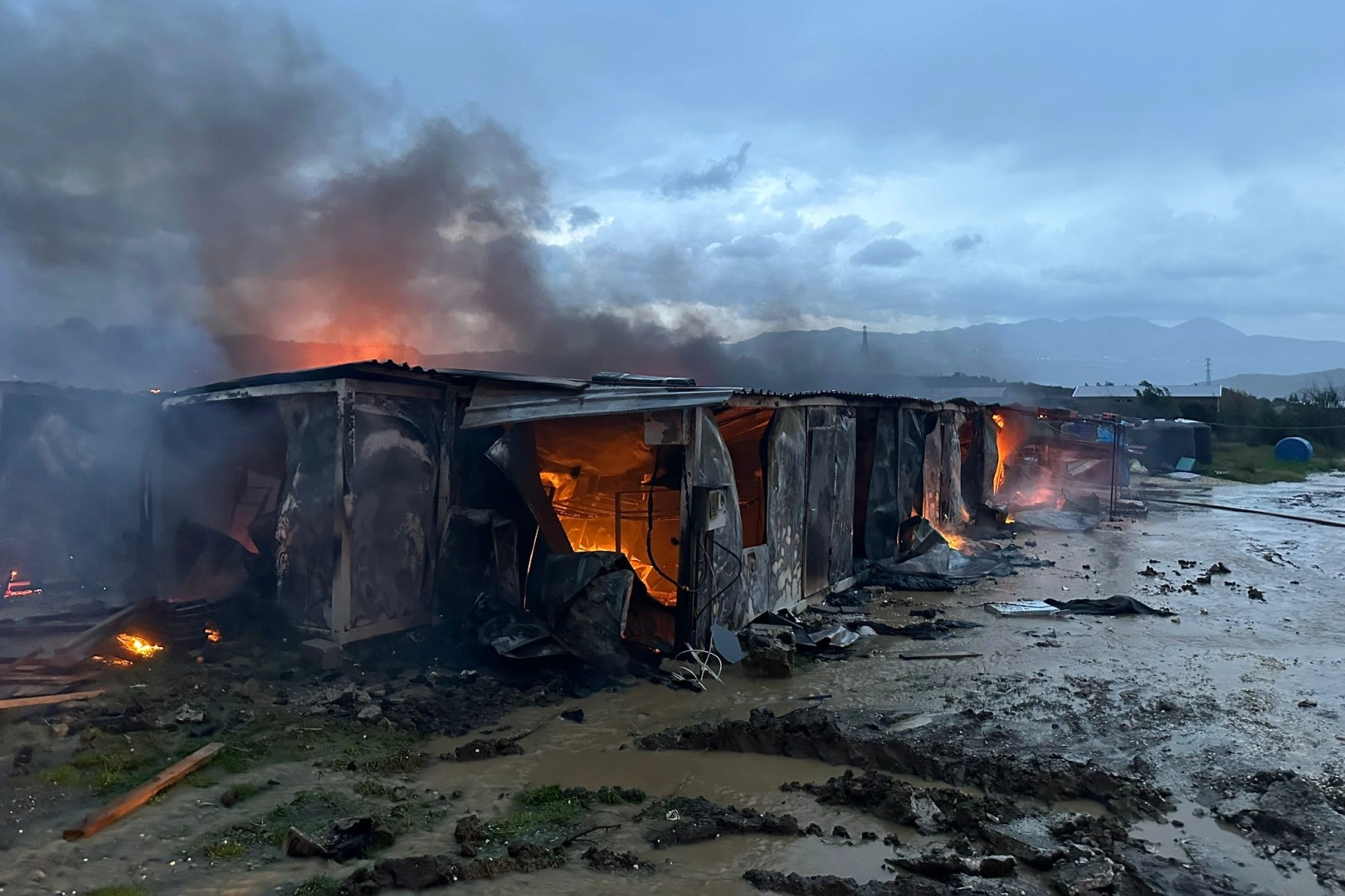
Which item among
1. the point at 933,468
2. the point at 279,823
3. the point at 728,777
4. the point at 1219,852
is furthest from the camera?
the point at 933,468

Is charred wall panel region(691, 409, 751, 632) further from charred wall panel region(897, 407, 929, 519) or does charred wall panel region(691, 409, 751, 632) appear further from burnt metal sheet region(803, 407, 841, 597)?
charred wall panel region(897, 407, 929, 519)

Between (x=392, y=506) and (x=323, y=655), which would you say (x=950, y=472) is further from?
(x=323, y=655)

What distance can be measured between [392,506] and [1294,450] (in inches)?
1518

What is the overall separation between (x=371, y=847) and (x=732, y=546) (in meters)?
5.19

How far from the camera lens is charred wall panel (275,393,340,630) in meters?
8.09

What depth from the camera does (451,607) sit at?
866 centimetres

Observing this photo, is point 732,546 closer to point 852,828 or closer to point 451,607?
point 451,607

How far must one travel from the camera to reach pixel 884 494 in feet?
46.7

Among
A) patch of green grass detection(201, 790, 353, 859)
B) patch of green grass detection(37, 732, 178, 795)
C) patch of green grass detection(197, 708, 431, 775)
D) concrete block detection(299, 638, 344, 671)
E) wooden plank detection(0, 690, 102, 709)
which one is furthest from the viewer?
concrete block detection(299, 638, 344, 671)

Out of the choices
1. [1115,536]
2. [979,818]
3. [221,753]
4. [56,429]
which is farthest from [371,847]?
[1115,536]

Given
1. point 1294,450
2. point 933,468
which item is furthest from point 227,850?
point 1294,450

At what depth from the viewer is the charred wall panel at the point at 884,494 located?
14.0 metres

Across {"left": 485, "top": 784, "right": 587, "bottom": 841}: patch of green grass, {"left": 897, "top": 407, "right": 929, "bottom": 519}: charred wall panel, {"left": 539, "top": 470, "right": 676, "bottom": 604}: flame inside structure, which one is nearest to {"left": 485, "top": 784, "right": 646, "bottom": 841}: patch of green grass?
{"left": 485, "top": 784, "right": 587, "bottom": 841}: patch of green grass

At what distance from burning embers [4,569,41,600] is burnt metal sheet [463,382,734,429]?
6636mm
